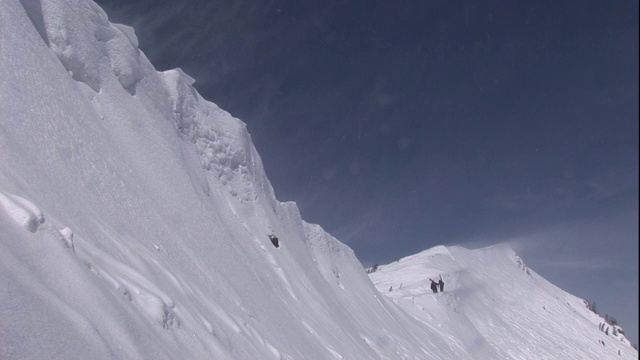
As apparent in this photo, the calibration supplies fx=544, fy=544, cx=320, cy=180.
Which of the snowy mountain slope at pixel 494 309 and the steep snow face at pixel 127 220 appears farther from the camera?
the snowy mountain slope at pixel 494 309

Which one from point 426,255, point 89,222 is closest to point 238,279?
point 89,222

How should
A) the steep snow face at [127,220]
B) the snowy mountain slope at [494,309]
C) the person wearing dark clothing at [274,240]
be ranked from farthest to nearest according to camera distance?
1. the snowy mountain slope at [494,309]
2. the person wearing dark clothing at [274,240]
3. the steep snow face at [127,220]

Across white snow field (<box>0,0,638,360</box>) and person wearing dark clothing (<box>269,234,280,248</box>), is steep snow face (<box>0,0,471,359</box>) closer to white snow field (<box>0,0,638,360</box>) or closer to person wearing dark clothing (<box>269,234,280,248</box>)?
white snow field (<box>0,0,638,360</box>)

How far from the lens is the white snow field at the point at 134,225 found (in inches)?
148

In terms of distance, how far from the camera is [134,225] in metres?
6.63

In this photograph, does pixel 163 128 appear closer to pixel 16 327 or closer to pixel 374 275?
pixel 16 327

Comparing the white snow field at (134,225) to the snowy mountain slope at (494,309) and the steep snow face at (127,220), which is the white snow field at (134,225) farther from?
the snowy mountain slope at (494,309)

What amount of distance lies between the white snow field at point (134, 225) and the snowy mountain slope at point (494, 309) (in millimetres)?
6287

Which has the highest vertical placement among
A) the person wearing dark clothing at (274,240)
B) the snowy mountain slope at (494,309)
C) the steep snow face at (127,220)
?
the snowy mountain slope at (494,309)

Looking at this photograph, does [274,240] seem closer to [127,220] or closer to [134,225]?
[134,225]

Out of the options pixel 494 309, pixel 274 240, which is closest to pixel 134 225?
pixel 274 240

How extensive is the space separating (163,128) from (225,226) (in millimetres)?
2135

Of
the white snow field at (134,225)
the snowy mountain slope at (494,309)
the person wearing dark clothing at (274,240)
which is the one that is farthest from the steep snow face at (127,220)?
the snowy mountain slope at (494,309)

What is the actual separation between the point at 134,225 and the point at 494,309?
26.4 metres
